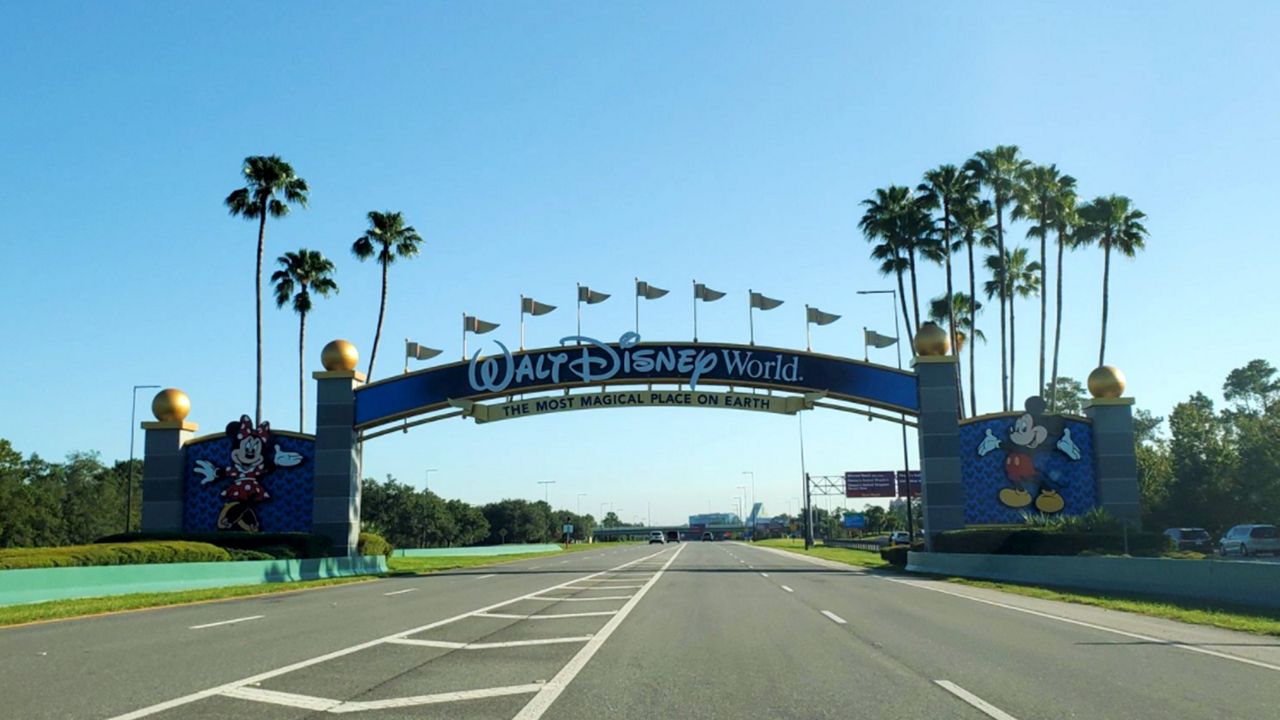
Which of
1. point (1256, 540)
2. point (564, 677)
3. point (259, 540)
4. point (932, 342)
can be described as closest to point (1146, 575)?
point (564, 677)

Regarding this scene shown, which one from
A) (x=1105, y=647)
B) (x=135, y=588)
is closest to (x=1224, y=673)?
(x=1105, y=647)

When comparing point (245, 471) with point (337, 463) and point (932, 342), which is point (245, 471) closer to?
point (337, 463)

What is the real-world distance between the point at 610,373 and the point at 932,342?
1336cm

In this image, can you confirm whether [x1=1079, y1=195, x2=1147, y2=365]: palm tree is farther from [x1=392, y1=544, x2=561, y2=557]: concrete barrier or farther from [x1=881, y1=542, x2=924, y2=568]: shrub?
[x1=392, y1=544, x2=561, y2=557]: concrete barrier

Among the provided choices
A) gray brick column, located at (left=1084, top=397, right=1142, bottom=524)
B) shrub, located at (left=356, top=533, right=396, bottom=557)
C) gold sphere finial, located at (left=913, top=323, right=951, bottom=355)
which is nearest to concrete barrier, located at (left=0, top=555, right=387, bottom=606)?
shrub, located at (left=356, top=533, right=396, bottom=557)

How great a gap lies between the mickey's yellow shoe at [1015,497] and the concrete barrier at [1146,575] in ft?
19.1

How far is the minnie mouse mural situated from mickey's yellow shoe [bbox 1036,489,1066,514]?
99.2ft

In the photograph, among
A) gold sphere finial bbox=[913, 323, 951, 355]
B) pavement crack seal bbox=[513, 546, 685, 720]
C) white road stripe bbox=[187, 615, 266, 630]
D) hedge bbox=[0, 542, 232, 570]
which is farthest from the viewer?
gold sphere finial bbox=[913, 323, 951, 355]

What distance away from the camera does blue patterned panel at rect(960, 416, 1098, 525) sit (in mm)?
38469

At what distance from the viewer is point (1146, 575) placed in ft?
74.0

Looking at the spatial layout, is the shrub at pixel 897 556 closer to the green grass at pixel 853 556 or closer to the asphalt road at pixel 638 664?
the green grass at pixel 853 556

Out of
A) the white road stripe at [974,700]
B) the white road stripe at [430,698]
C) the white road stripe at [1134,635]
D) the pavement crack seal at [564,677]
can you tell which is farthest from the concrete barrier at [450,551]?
the white road stripe at [974,700]

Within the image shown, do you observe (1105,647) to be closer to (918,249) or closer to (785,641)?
(785,641)

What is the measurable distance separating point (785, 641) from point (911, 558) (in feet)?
95.8
